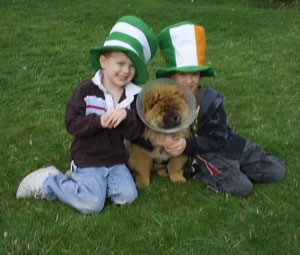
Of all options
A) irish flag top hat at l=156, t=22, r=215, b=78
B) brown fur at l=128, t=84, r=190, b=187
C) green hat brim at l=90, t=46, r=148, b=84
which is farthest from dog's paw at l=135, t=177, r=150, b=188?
irish flag top hat at l=156, t=22, r=215, b=78

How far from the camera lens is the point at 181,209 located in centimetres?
481

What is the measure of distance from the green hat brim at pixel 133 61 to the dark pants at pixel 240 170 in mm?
963

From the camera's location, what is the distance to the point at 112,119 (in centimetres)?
463

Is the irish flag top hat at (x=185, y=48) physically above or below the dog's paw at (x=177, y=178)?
above

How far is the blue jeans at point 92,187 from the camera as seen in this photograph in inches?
185

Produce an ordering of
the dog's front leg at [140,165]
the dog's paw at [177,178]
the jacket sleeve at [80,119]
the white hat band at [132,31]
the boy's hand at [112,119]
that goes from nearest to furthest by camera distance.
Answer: the boy's hand at [112,119]
the jacket sleeve at [80,119]
the white hat band at [132,31]
the dog's front leg at [140,165]
the dog's paw at [177,178]

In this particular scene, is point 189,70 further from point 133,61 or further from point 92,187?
point 92,187

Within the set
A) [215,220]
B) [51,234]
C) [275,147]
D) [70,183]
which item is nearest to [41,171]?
[70,183]

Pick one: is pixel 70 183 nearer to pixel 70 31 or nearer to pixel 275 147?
pixel 275 147

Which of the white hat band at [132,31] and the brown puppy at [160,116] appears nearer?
the brown puppy at [160,116]

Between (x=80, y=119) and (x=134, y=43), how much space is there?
32.8 inches

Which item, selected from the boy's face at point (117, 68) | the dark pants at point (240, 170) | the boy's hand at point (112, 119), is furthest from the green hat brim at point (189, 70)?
the dark pants at point (240, 170)

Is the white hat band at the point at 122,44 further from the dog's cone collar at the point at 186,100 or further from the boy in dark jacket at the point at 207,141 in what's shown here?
the boy in dark jacket at the point at 207,141

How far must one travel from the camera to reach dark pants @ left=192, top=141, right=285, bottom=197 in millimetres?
5066
